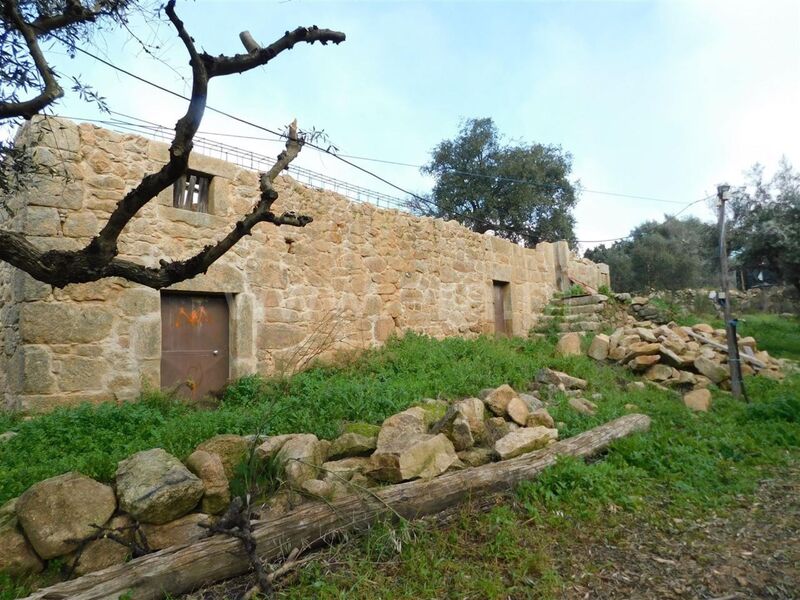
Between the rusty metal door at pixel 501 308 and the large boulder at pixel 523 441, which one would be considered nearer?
the large boulder at pixel 523 441

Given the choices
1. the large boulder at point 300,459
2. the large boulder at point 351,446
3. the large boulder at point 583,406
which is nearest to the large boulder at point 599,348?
the large boulder at point 583,406

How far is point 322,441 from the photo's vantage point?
3871 mm

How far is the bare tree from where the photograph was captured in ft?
8.81

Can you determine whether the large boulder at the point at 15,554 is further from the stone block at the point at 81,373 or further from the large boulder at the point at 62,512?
the stone block at the point at 81,373

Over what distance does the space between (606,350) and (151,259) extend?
7304 millimetres

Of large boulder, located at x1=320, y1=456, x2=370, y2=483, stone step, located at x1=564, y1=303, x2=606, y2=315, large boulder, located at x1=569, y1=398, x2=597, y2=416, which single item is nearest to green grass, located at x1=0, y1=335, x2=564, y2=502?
large boulder, located at x1=320, y1=456, x2=370, y2=483

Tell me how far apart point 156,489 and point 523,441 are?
2.82m

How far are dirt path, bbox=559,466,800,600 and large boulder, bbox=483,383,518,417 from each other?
5.57 ft

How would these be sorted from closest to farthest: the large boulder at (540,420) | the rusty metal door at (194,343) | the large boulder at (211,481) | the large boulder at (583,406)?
the large boulder at (211,481), the large boulder at (540,420), the large boulder at (583,406), the rusty metal door at (194,343)

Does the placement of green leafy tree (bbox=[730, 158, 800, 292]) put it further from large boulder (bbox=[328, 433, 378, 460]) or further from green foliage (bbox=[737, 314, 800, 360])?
large boulder (bbox=[328, 433, 378, 460])

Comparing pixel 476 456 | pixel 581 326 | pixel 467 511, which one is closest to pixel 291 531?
pixel 467 511

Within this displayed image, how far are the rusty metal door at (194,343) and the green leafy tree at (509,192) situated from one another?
13.3 metres

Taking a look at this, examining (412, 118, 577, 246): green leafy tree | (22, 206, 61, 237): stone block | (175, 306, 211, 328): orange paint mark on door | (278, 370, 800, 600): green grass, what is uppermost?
(412, 118, 577, 246): green leafy tree

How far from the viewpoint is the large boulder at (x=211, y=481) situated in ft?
10.2
